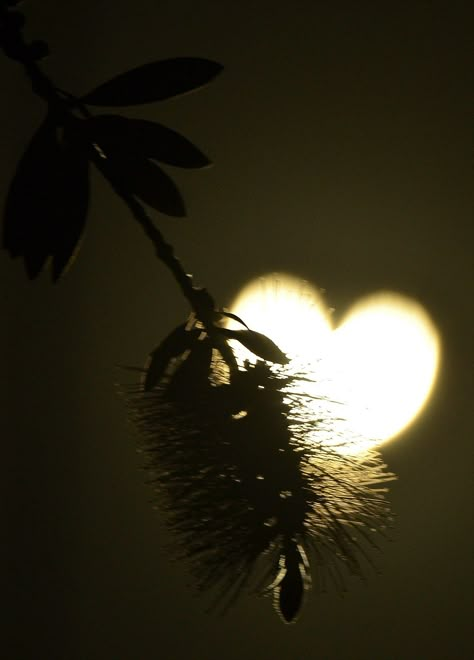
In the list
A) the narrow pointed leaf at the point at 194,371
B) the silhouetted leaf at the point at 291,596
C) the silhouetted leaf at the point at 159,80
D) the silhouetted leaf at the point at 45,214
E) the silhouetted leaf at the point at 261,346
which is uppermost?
the silhouetted leaf at the point at 159,80

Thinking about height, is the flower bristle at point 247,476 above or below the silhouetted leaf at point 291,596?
above

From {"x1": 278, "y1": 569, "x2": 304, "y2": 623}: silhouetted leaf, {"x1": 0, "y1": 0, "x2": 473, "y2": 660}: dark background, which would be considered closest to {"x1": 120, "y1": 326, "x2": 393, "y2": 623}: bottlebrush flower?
{"x1": 278, "y1": 569, "x2": 304, "y2": 623}: silhouetted leaf

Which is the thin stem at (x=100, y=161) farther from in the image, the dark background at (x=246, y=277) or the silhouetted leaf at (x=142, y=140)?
the dark background at (x=246, y=277)

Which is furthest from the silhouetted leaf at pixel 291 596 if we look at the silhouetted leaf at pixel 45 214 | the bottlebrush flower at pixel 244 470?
the silhouetted leaf at pixel 45 214

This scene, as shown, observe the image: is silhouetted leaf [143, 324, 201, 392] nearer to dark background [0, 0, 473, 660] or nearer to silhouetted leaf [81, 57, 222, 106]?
silhouetted leaf [81, 57, 222, 106]

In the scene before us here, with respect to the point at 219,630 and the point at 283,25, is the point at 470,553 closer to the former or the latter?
the point at 219,630

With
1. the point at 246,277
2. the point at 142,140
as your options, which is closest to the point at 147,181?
the point at 142,140

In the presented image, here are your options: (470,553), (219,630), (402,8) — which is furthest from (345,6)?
(219,630)
